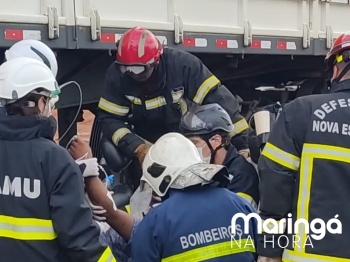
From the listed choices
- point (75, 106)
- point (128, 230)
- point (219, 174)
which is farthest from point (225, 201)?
point (75, 106)

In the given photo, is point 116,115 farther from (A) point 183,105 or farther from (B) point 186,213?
(B) point 186,213

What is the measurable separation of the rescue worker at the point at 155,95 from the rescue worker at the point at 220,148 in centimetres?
101

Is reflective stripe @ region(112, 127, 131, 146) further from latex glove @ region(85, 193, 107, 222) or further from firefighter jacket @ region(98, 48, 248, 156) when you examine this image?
latex glove @ region(85, 193, 107, 222)

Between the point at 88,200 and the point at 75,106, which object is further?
the point at 75,106

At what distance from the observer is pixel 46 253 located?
2643 millimetres

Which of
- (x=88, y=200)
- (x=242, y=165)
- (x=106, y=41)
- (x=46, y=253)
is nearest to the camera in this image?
(x=46, y=253)

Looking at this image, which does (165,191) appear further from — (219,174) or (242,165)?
(242,165)

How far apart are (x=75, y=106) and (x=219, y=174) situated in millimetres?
3010

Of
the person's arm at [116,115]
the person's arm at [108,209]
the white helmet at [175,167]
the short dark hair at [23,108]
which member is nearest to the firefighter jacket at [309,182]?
the white helmet at [175,167]

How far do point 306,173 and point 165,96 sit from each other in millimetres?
2051

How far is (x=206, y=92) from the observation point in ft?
15.4

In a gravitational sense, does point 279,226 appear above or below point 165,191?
below

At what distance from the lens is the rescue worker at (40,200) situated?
260 centimetres

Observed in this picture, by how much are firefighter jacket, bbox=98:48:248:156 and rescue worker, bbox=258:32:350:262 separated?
178cm
